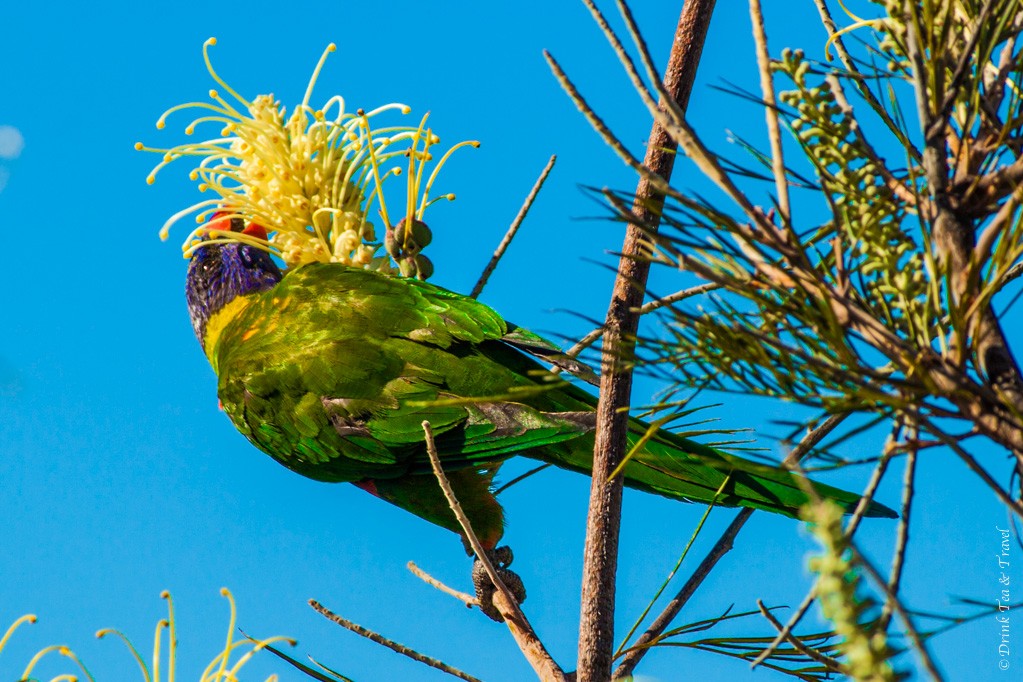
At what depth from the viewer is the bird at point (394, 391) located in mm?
1641

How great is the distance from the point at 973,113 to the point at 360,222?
1235 millimetres

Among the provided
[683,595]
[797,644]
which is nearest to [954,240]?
[797,644]

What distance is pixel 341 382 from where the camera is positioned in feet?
5.98

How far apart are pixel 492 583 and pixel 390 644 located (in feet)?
1.05

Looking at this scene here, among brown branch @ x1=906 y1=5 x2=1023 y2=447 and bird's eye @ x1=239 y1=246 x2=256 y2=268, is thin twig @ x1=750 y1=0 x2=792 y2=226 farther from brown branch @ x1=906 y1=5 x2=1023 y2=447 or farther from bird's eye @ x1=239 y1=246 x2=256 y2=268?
bird's eye @ x1=239 y1=246 x2=256 y2=268

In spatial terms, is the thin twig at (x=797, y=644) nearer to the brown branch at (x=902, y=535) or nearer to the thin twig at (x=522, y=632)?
the brown branch at (x=902, y=535)

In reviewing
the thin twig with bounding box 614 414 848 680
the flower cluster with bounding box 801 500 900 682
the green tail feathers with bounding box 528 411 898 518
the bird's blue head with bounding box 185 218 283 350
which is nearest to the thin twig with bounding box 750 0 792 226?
the flower cluster with bounding box 801 500 900 682

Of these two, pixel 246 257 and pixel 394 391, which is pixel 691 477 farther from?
pixel 246 257

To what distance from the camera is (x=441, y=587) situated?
1.47m

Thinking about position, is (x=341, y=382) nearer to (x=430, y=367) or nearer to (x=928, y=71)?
(x=430, y=367)

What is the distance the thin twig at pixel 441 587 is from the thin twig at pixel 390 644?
0.20 m

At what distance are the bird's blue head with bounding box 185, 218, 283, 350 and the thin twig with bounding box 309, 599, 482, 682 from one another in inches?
45.6

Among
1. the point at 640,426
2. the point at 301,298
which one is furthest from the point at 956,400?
the point at 301,298

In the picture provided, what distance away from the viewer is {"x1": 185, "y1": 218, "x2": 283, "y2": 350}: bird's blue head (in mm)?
2260
